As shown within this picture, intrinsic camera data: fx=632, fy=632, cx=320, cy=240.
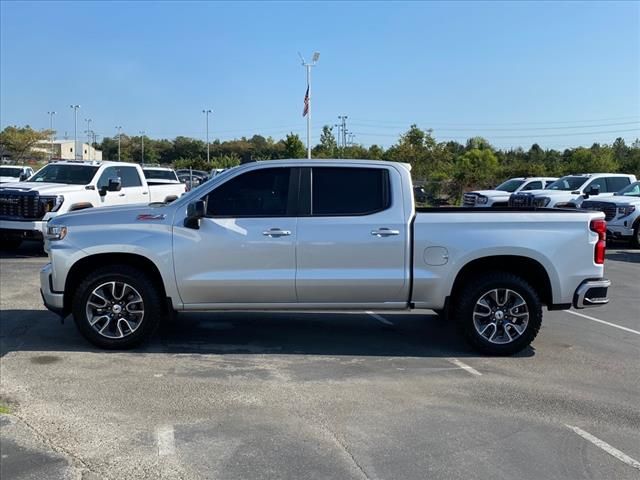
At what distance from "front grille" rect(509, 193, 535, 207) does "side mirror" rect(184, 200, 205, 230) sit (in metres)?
16.3

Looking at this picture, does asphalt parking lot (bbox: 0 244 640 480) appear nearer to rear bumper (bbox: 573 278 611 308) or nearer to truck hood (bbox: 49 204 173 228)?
rear bumper (bbox: 573 278 611 308)

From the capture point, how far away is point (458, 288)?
21.4 ft

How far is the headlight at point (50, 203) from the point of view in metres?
12.7

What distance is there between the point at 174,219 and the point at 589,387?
4.19 m

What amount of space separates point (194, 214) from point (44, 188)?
829cm

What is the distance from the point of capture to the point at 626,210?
1669 cm

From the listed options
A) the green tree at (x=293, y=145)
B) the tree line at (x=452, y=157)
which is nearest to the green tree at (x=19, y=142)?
the tree line at (x=452, y=157)

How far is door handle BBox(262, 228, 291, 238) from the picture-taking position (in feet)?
20.6

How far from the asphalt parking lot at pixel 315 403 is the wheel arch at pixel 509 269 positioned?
686 millimetres

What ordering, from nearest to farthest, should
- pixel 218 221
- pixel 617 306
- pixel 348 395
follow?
pixel 348 395, pixel 218 221, pixel 617 306

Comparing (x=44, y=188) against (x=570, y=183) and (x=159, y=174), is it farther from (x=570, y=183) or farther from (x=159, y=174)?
(x=570, y=183)

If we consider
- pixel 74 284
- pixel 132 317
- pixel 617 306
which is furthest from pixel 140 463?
pixel 617 306

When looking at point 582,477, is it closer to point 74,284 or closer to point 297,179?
point 297,179

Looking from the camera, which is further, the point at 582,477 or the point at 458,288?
the point at 458,288
